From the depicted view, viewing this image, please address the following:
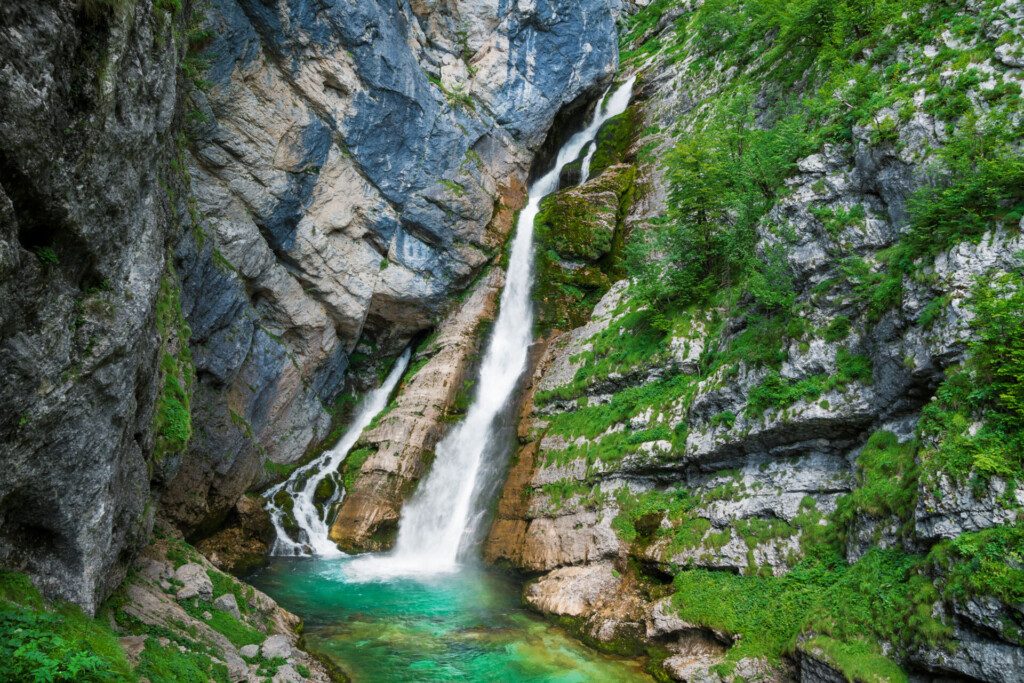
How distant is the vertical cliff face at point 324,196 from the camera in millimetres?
18359

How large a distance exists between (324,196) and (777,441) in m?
18.6

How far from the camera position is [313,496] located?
2105 cm

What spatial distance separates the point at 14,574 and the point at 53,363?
2.42 metres

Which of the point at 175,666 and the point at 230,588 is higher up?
the point at 230,588

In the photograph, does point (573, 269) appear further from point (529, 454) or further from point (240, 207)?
point (240, 207)

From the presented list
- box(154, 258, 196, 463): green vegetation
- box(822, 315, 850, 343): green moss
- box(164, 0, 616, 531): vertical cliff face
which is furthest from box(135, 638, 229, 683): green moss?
box(822, 315, 850, 343): green moss

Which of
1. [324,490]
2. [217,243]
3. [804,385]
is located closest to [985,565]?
[804,385]

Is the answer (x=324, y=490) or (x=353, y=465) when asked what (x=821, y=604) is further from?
(x=324, y=490)

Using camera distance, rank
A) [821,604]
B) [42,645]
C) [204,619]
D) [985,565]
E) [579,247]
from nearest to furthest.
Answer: [42,645], [985,565], [204,619], [821,604], [579,247]

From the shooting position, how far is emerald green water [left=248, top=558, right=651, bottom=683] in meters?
11.4

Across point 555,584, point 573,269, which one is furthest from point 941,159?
point 573,269

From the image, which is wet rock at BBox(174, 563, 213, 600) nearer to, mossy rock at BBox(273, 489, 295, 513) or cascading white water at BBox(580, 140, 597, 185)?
mossy rock at BBox(273, 489, 295, 513)

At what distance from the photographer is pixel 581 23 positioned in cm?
3309

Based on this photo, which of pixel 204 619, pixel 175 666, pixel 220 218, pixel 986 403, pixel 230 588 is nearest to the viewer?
pixel 175 666
